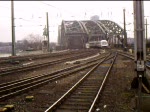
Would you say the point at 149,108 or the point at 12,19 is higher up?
the point at 12,19

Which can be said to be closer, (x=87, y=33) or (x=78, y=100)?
(x=78, y=100)

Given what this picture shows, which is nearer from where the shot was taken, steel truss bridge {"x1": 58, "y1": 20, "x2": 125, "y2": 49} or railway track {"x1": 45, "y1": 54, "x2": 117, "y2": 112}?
railway track {"x1": 45, "y1": 54, "x2": 117, "y2": 112}

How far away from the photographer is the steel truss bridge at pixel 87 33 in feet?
353


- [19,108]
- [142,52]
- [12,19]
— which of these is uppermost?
[12,19]

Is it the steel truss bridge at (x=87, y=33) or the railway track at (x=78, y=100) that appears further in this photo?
the steel truss bridge at (x=87, y=33)

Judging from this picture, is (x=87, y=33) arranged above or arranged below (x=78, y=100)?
above

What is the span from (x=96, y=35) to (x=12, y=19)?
7414cm

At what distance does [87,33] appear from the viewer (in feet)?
364

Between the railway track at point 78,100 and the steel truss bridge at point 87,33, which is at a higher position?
the steel truss bridge at point 87,33

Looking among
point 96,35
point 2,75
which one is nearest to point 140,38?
point 2,75

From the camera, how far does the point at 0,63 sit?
86.3ft

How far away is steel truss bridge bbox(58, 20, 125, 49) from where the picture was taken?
353 feet

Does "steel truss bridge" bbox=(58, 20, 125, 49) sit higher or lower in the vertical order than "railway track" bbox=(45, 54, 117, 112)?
higher

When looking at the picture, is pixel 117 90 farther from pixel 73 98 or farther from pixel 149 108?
pixel 149 108
